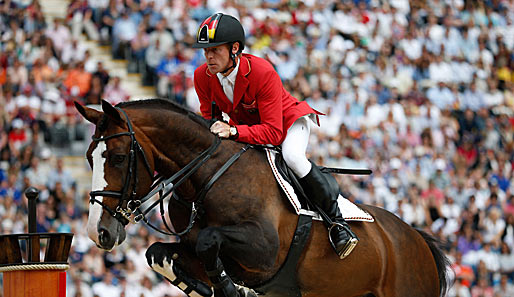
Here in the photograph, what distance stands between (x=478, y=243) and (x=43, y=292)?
10854 mm

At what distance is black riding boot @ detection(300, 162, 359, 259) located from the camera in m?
6.43

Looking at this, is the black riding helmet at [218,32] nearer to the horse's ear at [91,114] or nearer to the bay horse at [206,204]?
the bay horse at [206,204]

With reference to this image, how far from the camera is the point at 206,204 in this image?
19.6ft

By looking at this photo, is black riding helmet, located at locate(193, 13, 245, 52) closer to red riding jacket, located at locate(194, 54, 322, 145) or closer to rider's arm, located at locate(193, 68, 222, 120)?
red riding jacket, located at locate(194, 54, 322, 145)

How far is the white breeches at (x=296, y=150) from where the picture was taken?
6.36m

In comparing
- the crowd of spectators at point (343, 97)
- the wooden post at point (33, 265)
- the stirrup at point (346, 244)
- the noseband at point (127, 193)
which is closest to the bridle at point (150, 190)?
the noseband at point (127, 193)

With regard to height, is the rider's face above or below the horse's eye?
above

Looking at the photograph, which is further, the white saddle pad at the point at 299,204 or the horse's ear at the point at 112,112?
the white saddle pad at the point at 299,204

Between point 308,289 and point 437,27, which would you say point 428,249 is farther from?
point 437,27

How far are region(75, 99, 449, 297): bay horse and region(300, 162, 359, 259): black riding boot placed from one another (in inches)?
4.1

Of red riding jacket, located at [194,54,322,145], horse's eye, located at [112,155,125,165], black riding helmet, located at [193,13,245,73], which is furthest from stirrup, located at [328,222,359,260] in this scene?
horse's eye, located at [112,155,125,165]

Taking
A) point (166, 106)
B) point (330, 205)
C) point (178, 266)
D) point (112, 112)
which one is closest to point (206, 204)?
point (178, 266)

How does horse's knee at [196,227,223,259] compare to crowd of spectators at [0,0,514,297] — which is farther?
crowd of spectators at [0,0,514,297]

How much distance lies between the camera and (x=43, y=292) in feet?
18.9
